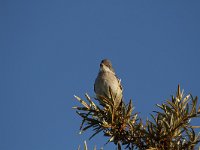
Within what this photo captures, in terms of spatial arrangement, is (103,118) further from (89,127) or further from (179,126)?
(179,126)

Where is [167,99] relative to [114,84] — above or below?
below

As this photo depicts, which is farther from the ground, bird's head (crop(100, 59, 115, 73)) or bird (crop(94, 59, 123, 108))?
bird's head (crop(100, 59, 115, 73))

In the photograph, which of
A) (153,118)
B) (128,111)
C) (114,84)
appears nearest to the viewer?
(153,118)

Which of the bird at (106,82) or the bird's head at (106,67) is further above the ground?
the bird's head at (106,67)

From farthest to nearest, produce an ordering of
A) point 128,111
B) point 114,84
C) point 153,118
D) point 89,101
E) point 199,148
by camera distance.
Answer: point 114,84 < point 89,101 < point 128,111 < point 153,118 < point 199,148

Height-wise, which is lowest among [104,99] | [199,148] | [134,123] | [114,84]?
[199,148]

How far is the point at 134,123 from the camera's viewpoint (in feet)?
11.4

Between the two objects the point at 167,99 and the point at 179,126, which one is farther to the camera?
the point at 167,99

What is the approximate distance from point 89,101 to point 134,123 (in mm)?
623

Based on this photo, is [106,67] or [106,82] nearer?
[106,82]

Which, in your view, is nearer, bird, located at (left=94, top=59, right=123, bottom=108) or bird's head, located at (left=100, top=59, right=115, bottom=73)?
bird, located at (left=94, top=59, right=123, bottom=108)

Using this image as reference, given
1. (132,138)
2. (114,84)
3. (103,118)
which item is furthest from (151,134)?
(114,84)

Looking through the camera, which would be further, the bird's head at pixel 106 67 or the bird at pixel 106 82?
the bird's head at pixel 106 67

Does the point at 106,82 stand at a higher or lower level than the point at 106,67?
lower
